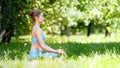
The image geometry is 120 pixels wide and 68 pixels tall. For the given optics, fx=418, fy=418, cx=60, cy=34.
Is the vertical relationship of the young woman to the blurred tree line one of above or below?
above

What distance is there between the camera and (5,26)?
1071 inches

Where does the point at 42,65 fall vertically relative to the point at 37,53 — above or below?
above

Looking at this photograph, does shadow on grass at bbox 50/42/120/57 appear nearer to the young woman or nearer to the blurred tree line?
the young woman

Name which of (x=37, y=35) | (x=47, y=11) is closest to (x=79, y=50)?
(x=37, y=35)

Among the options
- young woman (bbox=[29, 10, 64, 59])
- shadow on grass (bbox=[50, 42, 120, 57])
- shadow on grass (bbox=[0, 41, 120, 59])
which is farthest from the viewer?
shadow on grass (bbox=[0, 41, 120, 59])

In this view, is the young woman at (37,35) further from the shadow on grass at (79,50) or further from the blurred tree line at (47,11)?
the blurred tree line at (47,11)

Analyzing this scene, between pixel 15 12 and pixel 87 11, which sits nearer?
pixel 15 12

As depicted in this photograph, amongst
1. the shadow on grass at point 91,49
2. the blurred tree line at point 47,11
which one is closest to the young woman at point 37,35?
the shadow on grass at point 91,49

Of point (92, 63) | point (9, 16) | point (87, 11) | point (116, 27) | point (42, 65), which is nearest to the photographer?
point (42, 65)

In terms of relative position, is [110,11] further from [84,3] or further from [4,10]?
[4,10]

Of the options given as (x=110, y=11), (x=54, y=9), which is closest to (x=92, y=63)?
(x=54, y=9)

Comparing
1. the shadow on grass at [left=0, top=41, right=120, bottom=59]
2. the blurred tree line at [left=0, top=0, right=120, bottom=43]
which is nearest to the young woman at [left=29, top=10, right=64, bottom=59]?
the shadow on grass at [left=0, top=41, right=120, bottom=59]

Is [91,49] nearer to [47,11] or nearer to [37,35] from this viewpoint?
[37,35]

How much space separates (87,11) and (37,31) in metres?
23.8
